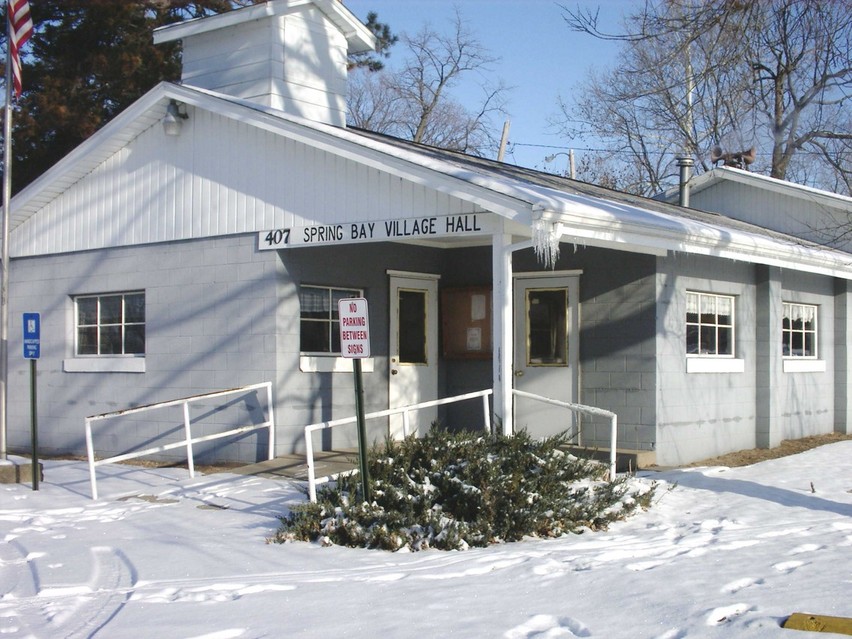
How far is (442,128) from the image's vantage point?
4109cm

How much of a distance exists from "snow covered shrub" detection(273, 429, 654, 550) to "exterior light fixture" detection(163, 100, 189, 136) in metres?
5.93

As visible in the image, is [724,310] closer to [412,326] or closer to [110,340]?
[412,326]

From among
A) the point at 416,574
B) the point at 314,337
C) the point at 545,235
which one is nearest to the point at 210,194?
the point at 314,337

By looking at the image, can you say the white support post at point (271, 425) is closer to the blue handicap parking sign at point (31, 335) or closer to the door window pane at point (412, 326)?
the door window pane at point (412, 326)

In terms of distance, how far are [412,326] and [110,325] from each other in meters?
4.27

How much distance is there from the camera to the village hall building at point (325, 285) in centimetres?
1184

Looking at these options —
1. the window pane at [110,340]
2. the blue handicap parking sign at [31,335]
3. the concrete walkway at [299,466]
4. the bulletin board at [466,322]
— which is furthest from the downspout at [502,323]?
the window pane at [110,340]

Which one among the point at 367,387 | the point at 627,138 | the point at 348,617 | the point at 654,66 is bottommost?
the point at 348,617

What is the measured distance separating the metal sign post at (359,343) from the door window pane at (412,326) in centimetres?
481

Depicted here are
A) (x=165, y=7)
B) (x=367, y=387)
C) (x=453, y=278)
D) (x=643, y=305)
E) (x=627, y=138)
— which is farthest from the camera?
(x=627, y=138)

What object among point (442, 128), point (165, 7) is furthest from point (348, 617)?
point (442, 128)

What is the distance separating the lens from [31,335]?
38.7ft

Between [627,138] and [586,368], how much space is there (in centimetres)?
2454

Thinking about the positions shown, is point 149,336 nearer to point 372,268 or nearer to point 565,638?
point 372,268
